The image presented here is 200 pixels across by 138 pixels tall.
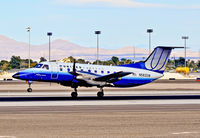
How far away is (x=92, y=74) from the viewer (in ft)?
146

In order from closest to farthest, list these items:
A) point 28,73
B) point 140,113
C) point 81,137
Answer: point 81,137, point 140,113, point 28,73

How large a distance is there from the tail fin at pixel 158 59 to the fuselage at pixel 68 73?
0.89m

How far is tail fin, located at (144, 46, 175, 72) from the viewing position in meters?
47.3

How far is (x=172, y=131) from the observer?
19.4 meters

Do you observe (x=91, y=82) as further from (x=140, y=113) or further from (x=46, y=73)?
(x=140, y=113)

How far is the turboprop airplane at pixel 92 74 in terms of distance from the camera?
142 feet

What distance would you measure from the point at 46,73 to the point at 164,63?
545 inches

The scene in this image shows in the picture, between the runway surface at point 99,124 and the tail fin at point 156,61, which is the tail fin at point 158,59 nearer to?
the tail fin at point 156,61

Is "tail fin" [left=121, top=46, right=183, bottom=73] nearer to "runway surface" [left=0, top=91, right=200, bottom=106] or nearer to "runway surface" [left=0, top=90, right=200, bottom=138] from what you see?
"runway surface" [left=0, top=91, right=200, bottom=106]

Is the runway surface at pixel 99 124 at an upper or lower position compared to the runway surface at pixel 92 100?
upper

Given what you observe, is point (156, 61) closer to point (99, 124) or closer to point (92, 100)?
point (92, 100)

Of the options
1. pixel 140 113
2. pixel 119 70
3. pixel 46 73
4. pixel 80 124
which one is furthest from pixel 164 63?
pixel 80 124

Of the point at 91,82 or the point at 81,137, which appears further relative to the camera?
the point at 91,82

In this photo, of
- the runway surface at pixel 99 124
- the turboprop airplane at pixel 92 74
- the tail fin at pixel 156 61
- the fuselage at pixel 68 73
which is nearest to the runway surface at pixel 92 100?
the turboprop airplane at pixel 92 74
